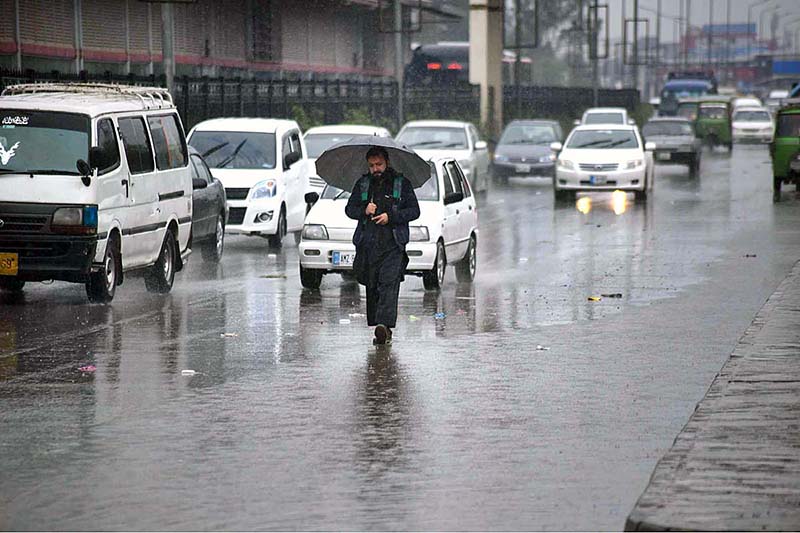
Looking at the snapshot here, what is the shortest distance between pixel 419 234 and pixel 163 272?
9.06ft

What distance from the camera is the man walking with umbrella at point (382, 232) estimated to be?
45.7 ft

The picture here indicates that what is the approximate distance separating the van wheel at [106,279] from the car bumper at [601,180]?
19.8 meters

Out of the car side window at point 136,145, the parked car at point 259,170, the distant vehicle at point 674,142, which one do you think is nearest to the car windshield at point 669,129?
the distant vehicle at point 674,142

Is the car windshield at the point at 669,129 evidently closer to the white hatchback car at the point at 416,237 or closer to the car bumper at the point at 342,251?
the white hatchback car at the point at 416,237

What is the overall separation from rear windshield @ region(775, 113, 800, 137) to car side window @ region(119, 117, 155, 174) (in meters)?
22.3

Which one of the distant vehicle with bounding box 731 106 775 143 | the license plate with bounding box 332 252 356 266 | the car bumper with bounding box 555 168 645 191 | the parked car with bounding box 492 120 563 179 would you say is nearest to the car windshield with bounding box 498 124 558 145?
the parked car with bounding box 492 120 563 179

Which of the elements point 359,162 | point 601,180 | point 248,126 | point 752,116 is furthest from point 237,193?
point 752,116

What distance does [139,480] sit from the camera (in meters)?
8.41

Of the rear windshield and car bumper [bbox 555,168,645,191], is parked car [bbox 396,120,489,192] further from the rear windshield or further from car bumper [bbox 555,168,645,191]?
the rear windshield

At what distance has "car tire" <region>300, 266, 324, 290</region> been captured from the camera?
729 inches

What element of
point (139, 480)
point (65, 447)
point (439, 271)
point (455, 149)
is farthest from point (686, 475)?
point (455, 149)

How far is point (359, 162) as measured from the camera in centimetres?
1465

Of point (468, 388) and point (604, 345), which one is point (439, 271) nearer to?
point (604, 345)

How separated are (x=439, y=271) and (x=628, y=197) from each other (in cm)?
1995
